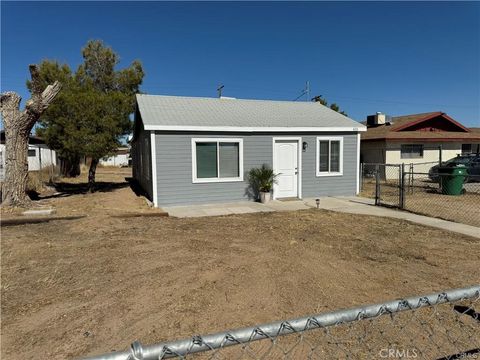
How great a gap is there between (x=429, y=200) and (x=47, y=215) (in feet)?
40.8

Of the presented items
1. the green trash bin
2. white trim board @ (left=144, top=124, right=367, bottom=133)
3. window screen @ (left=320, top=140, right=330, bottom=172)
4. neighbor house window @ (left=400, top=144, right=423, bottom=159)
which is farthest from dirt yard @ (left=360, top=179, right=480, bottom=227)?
neighbor house window @ (left=400, top=144, right=423, bottom=159)

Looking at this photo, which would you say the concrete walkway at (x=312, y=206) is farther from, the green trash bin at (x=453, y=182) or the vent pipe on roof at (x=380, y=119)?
the vent pipe on roof at (x=380, y=119)

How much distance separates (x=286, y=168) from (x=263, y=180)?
1336 millimetres

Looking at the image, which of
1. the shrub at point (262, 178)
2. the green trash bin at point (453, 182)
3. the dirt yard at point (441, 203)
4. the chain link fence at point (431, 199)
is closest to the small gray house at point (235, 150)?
the shrub at point (262, 178)

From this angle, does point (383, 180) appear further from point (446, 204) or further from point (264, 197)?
point (264, 197)

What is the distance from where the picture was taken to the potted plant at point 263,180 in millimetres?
11602

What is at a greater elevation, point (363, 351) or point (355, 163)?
point (355, 163)

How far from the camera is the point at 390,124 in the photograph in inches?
958

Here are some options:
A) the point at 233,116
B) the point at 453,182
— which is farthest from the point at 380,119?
the point at 233,116

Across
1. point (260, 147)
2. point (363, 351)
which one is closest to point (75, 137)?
point (260, 147)

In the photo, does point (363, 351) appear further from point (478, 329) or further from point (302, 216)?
point (302, 216)

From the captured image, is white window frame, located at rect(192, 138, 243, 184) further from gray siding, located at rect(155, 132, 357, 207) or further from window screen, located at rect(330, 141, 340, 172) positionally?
window screen, located at rect(330, 141, 340, 172)

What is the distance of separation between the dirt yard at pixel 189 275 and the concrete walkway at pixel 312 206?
1.25m

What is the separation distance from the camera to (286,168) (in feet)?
41.0
